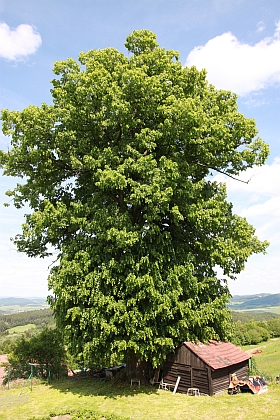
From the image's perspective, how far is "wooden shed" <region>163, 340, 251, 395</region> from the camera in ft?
56.2

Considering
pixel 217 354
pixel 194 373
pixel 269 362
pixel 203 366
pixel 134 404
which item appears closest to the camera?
pixel 134 404

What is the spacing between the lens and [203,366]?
1723 centimetres

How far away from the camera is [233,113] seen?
1862 cm

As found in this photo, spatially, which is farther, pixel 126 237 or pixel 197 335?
pixel 197 335

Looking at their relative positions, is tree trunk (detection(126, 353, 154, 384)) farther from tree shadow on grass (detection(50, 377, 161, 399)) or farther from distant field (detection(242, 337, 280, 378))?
distant field (detection(242, 337, 280, 378))

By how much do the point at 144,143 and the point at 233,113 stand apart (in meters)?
5.69

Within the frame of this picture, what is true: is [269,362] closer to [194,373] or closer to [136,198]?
[194,373]

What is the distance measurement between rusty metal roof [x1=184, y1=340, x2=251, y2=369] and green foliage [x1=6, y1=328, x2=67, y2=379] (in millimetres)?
10960

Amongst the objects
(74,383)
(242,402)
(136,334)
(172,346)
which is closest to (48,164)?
(136,334)

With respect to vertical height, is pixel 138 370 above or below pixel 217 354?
below

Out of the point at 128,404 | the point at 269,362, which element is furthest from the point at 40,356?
the point at 269,362

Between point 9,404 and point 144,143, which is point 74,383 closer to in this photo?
point 9,404

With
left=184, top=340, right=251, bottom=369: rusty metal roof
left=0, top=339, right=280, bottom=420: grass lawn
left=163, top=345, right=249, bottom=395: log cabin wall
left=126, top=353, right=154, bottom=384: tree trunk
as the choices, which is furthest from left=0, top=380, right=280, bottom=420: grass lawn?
left=184, top=340, right=251, bottom=369: rusty metal roof

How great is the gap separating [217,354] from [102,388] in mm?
6913
